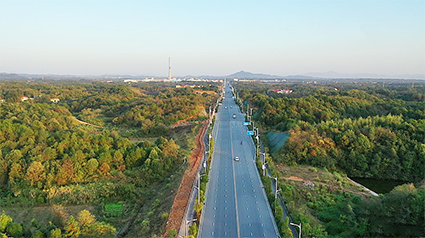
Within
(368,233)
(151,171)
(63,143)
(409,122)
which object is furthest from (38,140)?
(409,122)

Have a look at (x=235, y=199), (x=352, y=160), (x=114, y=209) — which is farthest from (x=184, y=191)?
(x=352, y=160)

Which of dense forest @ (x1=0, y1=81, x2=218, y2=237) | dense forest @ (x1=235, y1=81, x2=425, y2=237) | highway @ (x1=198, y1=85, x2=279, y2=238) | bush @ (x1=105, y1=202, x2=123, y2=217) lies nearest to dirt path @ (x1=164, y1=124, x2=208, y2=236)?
dense forest @ (x1=0, y1=81, x2=218, y2=237)

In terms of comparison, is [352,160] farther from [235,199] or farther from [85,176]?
[85,176]

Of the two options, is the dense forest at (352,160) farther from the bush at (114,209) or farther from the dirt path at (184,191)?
the bush at (114,209)

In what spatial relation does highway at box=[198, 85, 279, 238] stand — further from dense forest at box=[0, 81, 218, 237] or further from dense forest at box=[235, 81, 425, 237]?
dense forest at box=[0, 81, 218, 237]

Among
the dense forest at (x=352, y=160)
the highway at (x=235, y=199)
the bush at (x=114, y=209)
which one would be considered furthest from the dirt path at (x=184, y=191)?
the dense forest at (x=352, y=160)

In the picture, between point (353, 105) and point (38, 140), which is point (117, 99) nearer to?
point (38, 140)
